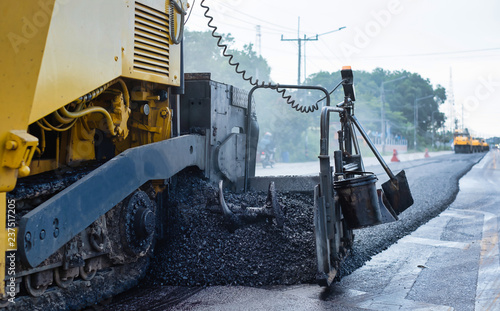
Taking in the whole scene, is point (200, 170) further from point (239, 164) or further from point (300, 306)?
point (300, 306)

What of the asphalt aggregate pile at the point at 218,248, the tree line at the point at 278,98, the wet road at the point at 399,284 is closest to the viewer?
the wet road at the point at 399,284

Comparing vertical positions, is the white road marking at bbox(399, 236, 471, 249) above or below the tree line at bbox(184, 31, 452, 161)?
below

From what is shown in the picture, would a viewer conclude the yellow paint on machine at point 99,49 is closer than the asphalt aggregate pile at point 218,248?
Yes

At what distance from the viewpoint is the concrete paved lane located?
164 inches

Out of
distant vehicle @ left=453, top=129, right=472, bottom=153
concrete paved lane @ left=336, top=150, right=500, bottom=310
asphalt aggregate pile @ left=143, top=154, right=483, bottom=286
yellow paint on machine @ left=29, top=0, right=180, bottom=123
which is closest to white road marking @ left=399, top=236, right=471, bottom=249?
concrete paved lane @ left=336, top=150, right=500, bottom=310

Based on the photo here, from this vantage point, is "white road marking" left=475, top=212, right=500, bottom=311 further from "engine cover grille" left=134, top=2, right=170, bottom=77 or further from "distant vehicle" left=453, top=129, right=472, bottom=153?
"distant vehicle" left=453, top=129, right=472, bottom=153

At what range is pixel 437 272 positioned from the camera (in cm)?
504

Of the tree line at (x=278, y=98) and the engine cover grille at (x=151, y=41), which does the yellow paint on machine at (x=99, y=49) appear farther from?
the tree line at (x=278, y=98)

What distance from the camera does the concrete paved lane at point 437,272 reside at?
4.16m

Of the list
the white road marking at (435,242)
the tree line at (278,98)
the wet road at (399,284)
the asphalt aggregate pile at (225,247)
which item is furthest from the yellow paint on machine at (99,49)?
the tree line at (278,98)

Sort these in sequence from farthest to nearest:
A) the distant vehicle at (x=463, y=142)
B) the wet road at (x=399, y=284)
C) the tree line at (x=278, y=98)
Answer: the distant vehicle at (x=463, y=142)
the tree line at (x=278, y=98)
the wet road at (x=399, y=284)

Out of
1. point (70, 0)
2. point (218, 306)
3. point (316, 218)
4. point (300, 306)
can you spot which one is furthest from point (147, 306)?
point (70, 0)

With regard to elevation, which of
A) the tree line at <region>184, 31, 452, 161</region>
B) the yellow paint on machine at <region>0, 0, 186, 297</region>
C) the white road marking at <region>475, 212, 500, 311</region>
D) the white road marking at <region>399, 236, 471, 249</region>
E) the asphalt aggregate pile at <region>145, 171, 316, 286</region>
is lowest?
the white road marking at <region>475, 212, 500, 311</region>

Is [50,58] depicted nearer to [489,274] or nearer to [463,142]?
[489,274]
